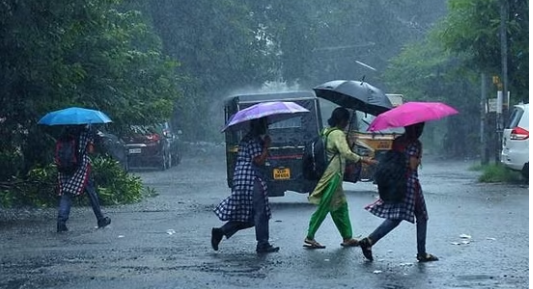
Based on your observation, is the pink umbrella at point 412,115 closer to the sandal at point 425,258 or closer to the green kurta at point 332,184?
Answer: the green kurta at point 332,184

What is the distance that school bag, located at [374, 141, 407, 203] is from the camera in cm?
1131

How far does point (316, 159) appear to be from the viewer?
1255cm

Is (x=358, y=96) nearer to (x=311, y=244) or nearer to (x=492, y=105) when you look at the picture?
(x=311, y=244)

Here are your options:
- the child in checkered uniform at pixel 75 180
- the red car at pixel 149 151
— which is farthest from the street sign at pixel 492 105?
the child in checkered uniform at pixel 75 180

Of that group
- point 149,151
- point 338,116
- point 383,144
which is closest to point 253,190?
point 338,116

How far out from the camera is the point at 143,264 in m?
11.6

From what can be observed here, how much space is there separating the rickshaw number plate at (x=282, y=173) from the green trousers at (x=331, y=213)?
22.9 ft

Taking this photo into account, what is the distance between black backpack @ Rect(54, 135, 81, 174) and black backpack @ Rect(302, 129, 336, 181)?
13.0 feet

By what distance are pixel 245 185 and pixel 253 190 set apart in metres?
0.10

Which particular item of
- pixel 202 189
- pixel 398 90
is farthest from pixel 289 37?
pixel 202 189

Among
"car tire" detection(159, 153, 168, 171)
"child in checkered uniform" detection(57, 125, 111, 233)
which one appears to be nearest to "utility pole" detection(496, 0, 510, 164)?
"car tire" detection(159, 153, 168, 171)

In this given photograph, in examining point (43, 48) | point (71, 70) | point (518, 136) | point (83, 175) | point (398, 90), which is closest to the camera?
point (83, 175)

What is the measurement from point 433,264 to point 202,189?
1475cm

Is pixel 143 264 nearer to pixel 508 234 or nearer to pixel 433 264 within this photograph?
pixel 433 264
